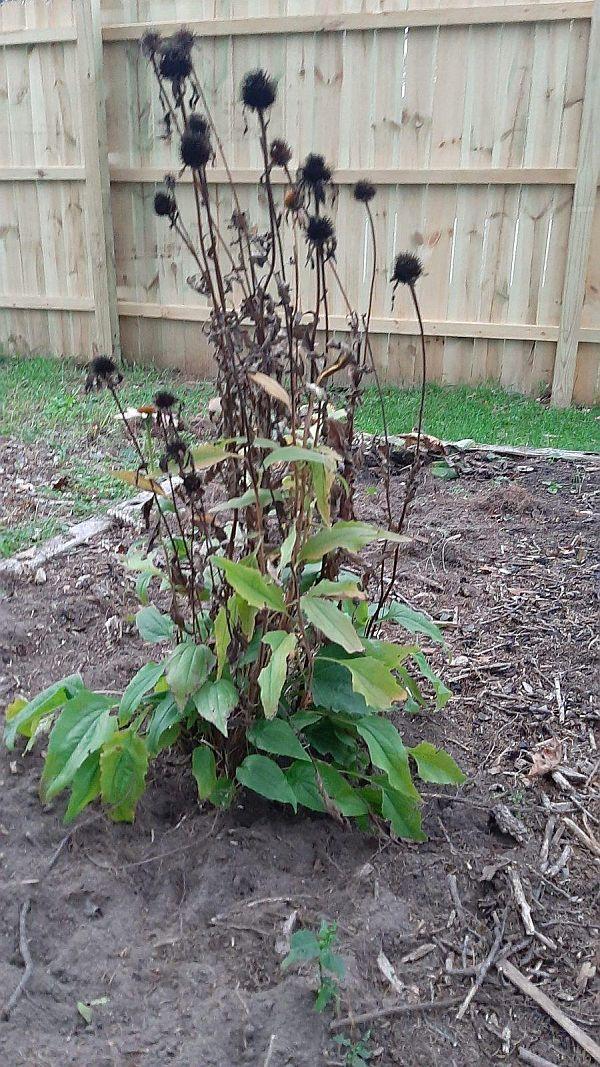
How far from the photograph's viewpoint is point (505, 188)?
19.1ft

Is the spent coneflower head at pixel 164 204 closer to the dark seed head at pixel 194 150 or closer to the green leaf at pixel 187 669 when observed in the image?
the dark seed head at pixel 194 150

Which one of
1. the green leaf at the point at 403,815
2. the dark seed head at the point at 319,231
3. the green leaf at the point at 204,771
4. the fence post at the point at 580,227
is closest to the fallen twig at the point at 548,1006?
the green leaf at the point at 403,815

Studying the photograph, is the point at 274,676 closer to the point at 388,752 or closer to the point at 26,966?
the point at 388,752

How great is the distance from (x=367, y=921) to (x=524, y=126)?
18.5 ft

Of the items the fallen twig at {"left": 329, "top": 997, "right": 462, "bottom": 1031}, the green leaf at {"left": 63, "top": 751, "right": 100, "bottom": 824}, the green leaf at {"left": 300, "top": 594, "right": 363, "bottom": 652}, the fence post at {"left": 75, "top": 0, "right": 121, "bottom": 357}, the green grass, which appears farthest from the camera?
the fence post at {"left": 75, "top": 0, "right": 121, "bottom": 357}

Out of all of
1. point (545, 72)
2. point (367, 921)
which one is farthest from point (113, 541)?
point (545, 72)

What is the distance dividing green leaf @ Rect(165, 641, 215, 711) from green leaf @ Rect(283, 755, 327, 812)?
0.22 meters

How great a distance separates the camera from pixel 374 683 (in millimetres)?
1646

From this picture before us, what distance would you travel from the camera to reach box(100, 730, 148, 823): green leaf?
1.77 m

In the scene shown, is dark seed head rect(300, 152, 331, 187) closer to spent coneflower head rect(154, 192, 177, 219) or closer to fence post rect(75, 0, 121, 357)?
spent coneflower head rect(154, 192, 177, 219)

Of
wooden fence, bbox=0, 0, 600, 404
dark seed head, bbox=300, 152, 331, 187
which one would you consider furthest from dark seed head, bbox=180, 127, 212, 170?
wooden fence, bbox=0, 0, 600, 404

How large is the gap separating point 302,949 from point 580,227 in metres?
5.45

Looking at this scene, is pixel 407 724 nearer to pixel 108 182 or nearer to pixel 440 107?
pixel 440 107

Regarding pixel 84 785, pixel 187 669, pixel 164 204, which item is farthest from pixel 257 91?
pixel 84 785
